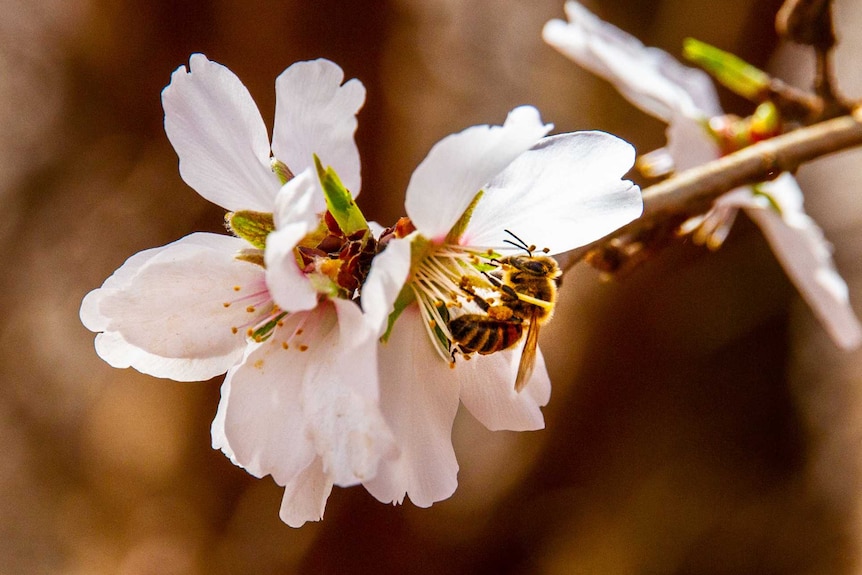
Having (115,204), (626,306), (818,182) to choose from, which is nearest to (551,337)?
(626,306)

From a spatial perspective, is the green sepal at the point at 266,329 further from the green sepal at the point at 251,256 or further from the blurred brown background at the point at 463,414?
the blurred brown background at the point at 463,414

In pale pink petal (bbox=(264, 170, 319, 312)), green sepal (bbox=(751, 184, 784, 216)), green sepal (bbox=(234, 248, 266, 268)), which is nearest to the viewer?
pale pink petal (bbox=(264, 170, 319, 312))

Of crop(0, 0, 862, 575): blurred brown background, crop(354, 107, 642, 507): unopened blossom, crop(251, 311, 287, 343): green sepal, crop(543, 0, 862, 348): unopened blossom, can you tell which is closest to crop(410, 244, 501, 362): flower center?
crop(354, 107, 642, 507): unopened blossom

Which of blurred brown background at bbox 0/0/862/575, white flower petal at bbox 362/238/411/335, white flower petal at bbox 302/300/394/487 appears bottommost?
blurred brown background at bbox 0/0/862/575

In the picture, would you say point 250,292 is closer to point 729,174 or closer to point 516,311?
point 516,311

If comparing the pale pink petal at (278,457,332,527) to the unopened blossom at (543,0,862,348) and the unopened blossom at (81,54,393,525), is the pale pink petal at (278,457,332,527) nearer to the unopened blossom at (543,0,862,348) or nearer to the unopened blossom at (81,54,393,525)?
the unopened blossom at (81,54,393,525)

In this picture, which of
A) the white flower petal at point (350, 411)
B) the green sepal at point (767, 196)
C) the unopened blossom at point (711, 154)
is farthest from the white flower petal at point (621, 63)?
the white flower petal at point (350, 411)

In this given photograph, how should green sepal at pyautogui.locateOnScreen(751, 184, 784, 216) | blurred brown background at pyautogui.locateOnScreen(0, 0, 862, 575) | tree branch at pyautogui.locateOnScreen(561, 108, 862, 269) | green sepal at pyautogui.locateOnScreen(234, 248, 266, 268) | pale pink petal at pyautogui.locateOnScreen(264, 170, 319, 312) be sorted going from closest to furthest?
pale pink petal at pyautogui.locateOnScreen(264, 170, 319, 312) < green sepal at pyautogui.locateOnScreen(234, 248, 266, 268) < tree branch at pyautogui.locateOnScreen(561, 108, 862, 269) < green sepal at pyautogui.locateOnScreen(751, 184, 784, 216) < blurred brown background at pyautogui.locateOnScreen(0, 0, 862, 575)
